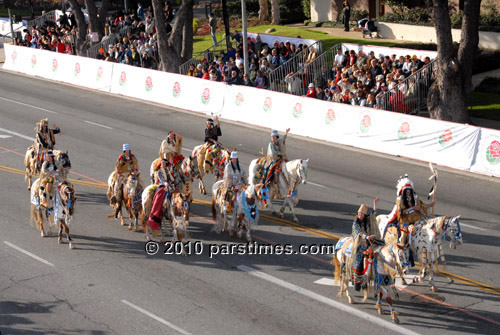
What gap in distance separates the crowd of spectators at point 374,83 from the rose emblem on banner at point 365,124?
5.49ft

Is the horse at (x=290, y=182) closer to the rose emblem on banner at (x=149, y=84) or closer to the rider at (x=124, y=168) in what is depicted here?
the rider at (x=124, y=168)

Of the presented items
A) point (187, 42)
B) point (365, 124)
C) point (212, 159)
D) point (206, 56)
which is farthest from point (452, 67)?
point (187, 42)

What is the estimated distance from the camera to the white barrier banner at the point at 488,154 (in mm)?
22438

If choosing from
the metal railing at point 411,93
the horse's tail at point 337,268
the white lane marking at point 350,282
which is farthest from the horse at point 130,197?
the metal railing at point 411,93

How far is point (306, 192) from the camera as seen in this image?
21438 millimetres

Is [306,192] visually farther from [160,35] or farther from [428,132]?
[160,35]

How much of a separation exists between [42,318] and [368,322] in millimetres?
6274

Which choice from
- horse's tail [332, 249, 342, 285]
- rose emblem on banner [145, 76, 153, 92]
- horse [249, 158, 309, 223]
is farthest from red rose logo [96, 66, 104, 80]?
horse's tail [332, 249, 342, 285]

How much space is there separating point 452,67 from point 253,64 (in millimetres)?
11173

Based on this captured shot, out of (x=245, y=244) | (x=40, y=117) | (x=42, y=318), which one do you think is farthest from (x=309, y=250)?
(x=40, y=117)

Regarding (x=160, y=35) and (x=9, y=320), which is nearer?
(x=9, y=320)

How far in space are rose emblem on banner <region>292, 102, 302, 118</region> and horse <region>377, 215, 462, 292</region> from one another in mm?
13827

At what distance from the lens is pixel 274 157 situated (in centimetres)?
1919

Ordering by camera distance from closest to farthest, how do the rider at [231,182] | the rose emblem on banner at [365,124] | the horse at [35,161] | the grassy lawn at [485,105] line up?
1. the rider at [231,182]
2. the horse at [35,161]
3. the rose emblem on banner at [365,124]
4. the grassy lawn at [485,105]
